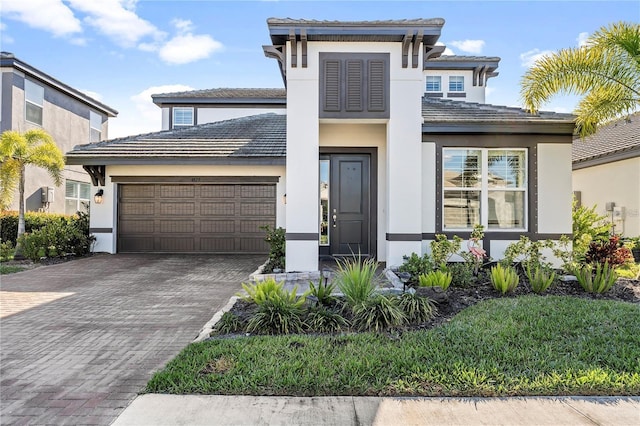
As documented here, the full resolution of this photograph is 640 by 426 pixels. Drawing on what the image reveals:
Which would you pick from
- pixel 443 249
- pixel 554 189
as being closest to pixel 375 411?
pixel 443 249

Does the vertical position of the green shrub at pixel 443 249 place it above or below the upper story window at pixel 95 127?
below

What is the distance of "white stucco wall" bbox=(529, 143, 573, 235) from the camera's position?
876cm

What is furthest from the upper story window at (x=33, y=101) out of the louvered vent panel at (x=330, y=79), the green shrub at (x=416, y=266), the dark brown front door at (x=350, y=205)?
the green shrub at (x=416, y=266)

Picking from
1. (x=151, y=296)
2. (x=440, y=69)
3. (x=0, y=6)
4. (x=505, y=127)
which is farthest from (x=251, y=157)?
(x=440, y=69)

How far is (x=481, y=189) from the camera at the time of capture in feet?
29.0

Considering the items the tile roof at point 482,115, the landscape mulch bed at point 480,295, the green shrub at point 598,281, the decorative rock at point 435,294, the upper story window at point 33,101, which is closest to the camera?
the landscape mulch bed at point 480,295

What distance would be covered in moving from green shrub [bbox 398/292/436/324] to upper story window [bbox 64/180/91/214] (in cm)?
1829

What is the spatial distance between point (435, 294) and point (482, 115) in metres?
5.44

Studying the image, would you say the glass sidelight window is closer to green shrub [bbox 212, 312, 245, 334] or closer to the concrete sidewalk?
green shrub [bbox 212, 312, 245, 334]

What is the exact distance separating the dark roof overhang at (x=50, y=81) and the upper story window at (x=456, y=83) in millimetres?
20469

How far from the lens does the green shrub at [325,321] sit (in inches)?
193

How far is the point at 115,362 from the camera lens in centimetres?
412

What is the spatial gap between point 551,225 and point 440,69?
16.2m

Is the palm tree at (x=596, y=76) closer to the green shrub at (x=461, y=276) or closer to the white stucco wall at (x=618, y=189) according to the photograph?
the green shrub at (x=461, y=276)
